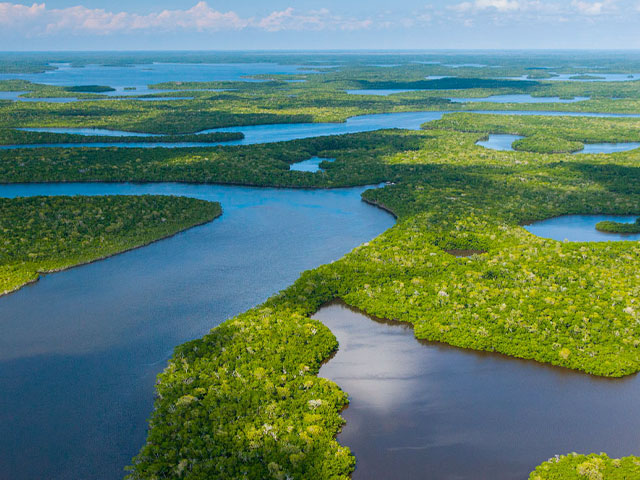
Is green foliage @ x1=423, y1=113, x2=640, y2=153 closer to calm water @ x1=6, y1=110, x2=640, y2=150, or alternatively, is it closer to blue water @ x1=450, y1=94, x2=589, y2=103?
calm water @ x1=6, y1=110, x2=640, y2=150

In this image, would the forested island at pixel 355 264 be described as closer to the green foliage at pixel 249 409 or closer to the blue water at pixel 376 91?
the green foliage at pixel 249 409

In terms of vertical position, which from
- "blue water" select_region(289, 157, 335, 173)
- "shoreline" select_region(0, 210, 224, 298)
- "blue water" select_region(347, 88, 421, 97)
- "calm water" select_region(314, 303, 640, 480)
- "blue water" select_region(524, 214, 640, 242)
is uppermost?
"blue water" select_region(347, 88, 421, 97)

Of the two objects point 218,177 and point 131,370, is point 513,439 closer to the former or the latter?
point 131,370

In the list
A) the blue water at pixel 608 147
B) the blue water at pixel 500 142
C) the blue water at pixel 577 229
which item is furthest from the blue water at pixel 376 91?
the blue water at pixel 577 229

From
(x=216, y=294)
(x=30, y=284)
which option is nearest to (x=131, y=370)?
(x=216, y=294)

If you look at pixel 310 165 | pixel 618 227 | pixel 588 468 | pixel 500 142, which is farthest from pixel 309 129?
pixel 588 468

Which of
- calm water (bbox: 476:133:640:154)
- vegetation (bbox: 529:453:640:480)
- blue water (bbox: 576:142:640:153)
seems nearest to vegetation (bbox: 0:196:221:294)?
vegetation (bbox: 529:453:640:480)
